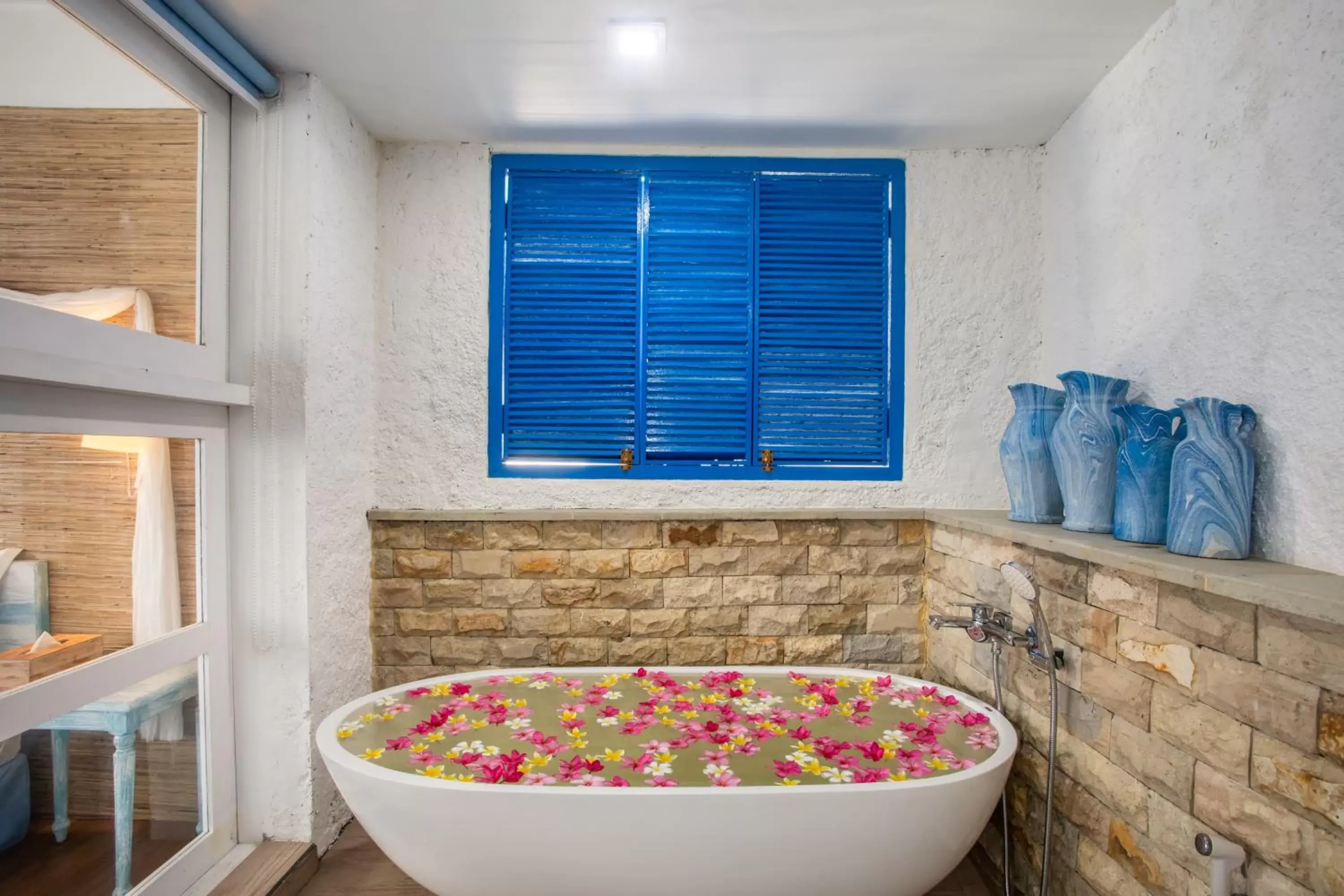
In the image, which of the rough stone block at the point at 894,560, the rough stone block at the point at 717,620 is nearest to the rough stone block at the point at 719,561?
the rough stone block at the point at 717,620

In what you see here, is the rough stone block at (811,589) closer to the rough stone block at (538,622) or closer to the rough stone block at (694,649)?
the rough stone block at (694,649)

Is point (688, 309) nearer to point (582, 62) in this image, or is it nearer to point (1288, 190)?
point (582, 62)

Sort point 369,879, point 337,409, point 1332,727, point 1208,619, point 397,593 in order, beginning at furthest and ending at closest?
point 397,593 < point 337,409 < point 369,879 < point 1208,619 < point 1332,727

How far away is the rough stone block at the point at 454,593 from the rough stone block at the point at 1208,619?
2069mm

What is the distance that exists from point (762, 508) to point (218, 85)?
86.6 inches

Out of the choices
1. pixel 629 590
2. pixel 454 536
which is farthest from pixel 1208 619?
pixel 454 536

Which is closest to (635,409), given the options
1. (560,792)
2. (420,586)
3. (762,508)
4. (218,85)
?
(762,508)

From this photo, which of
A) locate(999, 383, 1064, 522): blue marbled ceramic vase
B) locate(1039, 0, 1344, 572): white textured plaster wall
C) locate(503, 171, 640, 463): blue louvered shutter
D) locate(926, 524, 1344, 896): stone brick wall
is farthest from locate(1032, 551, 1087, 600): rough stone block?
locate(503, 171, 640, 463): blue louvered shutter

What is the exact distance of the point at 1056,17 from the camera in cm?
180

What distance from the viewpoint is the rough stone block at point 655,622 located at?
98.4 inches

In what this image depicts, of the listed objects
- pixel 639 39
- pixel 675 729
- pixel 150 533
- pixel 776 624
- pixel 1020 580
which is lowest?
pixel 675 729

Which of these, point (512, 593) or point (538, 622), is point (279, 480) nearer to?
point (512, 593)

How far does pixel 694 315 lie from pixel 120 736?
6.91ft

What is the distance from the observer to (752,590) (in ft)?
8.23
